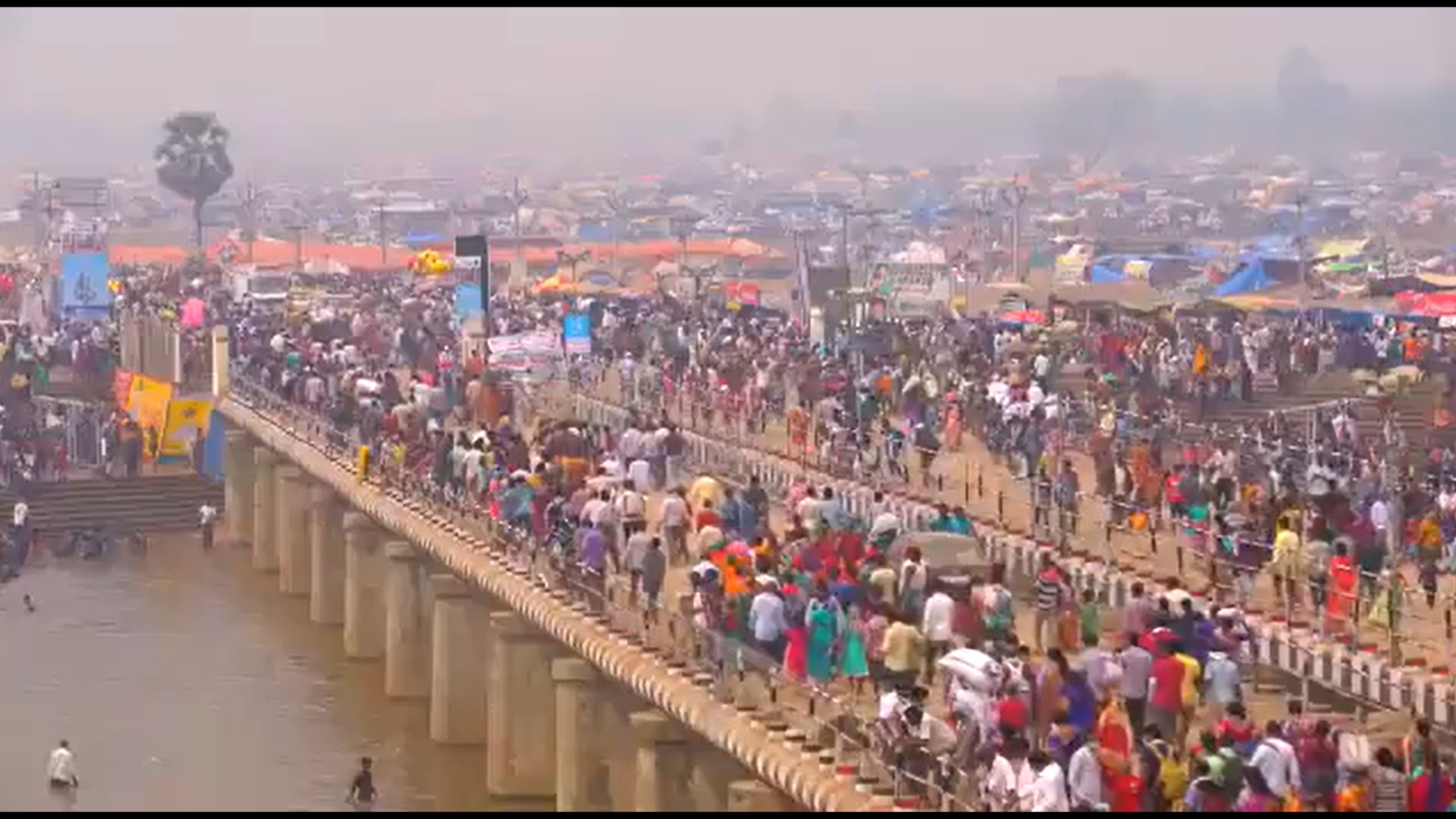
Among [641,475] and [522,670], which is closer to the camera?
[522,670]

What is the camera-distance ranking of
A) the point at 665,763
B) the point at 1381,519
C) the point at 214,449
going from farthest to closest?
the point at 214,449 < the point at 1381,519 < the point at 665,763

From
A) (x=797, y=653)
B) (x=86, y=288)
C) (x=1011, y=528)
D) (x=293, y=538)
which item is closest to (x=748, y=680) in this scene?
(x=797, y=653)

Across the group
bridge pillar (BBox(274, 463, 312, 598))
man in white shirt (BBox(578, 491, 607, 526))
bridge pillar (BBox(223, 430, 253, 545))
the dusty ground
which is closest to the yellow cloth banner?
bridge pillar (BBox(223, 430, 253, 545))

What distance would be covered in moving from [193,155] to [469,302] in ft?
258

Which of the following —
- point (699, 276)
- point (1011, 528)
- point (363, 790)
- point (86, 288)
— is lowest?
point (363, 790)

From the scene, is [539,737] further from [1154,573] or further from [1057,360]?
[1057,360]

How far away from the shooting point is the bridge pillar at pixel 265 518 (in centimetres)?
5166

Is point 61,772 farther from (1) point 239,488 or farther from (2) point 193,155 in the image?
(2) point 193,155

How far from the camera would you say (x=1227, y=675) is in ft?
69.2

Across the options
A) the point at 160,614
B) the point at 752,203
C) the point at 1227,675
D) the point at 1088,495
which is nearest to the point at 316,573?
the point at 160,614

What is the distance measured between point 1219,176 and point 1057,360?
478 feet

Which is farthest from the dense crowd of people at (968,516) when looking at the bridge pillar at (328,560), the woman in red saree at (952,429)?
the bridge pillar at (328,560)

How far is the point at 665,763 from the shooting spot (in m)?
25.5

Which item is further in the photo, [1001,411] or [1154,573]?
[1001,411]
